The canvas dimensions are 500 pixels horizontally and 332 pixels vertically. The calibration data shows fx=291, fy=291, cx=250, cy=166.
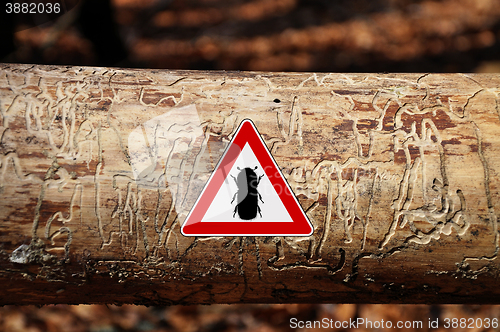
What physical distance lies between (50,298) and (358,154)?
0.77 metres

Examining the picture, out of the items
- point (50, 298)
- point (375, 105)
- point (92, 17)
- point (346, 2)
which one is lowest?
point (50, 298)

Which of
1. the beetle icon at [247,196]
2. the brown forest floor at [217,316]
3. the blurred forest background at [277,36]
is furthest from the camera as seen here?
the blurred forest background at [277,36]

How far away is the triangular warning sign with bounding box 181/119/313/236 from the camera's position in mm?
598

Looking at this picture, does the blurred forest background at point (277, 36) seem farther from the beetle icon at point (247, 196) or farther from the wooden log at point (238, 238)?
the beetle icon at point (247, 196)

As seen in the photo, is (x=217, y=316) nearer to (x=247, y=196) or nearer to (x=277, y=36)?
(x=247, y=196)

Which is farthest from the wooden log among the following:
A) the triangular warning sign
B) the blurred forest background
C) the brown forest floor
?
the blurred forest background

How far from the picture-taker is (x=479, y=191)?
620 millimetres

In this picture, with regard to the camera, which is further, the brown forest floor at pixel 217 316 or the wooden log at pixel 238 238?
the brown forest floor at pixel 217 316

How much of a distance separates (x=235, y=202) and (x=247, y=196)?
0.09 ft

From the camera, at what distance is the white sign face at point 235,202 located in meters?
0.60

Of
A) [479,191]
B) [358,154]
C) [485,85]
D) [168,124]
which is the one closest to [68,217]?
[168,124]

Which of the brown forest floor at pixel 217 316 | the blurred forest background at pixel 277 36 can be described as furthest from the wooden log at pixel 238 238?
the blurred forest background at pixel 277 36

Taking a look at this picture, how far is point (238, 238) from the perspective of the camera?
24.3 inches

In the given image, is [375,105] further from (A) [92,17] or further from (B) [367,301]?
(A) [92,17]
